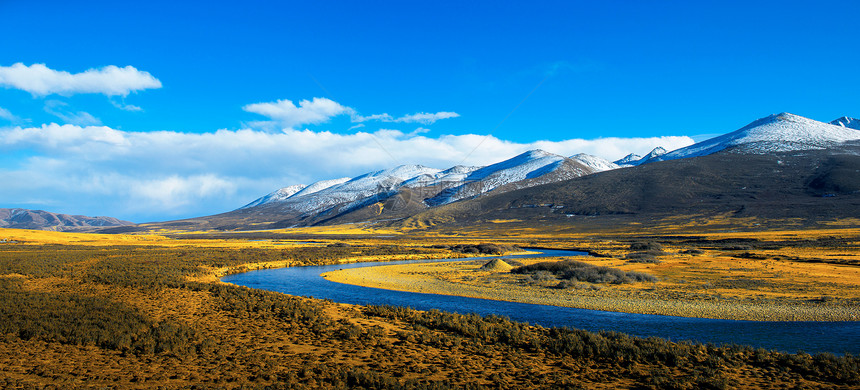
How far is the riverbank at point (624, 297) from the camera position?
75.6 feet

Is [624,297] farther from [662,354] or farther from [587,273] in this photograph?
[662,354]

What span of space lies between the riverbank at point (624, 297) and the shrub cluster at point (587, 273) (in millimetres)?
1434

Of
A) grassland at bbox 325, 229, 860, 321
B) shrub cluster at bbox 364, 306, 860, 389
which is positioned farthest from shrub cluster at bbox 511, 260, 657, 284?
shrub cluster at bbox 364, 306, 860, 389

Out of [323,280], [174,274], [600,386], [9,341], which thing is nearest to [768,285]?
[600,386]

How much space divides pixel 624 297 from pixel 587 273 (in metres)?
8.57

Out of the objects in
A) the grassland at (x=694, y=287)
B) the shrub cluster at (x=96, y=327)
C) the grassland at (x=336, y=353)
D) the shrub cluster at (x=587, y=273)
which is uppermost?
the shrub cluster at (x=96, y=327)

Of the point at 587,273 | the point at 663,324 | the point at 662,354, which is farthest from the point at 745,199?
the point at 662,354

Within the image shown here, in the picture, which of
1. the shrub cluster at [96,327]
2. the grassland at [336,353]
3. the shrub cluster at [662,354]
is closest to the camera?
the grassland at [336,353]

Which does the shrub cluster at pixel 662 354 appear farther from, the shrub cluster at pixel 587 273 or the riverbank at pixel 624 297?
the shrub cluster at pixel 587 273

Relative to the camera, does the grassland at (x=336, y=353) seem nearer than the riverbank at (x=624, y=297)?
Yes

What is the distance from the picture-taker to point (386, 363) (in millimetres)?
14844

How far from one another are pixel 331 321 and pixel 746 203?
597 ft

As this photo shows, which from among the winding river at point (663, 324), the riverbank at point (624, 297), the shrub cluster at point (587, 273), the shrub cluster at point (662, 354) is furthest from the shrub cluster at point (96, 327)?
the shrub cluster at point (587, 273)

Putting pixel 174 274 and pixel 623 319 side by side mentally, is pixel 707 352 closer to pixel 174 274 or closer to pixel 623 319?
pixel 623 319
